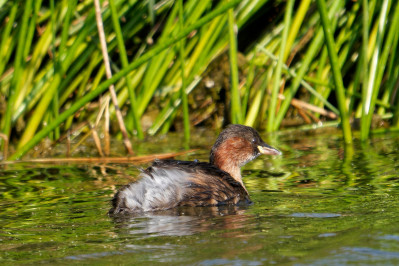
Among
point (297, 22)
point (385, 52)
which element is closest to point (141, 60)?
point (297, 22)

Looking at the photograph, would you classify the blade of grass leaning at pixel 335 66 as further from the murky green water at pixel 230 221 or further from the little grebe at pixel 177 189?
the little grebe at pixel 177 189

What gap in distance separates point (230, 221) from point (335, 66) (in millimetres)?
2408

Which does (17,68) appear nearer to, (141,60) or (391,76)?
(141,60)

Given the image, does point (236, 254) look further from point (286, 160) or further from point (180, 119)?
point (180, 119)

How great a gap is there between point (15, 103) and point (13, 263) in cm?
424

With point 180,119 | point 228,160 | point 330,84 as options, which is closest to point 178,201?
point 228,160

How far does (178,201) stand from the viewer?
466cm

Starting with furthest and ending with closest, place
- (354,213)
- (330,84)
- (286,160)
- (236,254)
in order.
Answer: (330,84), (286,160), (354,213), (236,254)

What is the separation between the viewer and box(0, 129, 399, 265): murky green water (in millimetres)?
3348

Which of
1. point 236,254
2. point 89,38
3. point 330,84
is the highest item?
point 89,38

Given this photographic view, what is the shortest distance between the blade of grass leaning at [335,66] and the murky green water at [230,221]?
313mm

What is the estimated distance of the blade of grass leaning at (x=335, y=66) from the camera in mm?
5770

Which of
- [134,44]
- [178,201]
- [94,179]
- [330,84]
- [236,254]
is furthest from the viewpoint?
[134,44]

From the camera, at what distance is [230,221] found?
4148 millimetres
